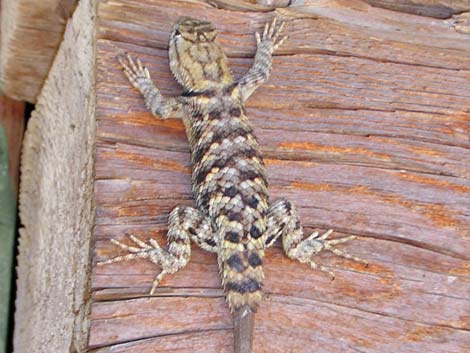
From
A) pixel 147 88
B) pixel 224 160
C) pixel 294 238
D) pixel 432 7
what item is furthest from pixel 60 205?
pixel 432 7

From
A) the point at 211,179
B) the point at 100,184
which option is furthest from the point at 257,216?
the point at 100,184

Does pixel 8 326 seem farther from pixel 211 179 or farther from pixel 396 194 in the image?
pixel 396 194

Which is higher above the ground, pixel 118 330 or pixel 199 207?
pixel 199 207

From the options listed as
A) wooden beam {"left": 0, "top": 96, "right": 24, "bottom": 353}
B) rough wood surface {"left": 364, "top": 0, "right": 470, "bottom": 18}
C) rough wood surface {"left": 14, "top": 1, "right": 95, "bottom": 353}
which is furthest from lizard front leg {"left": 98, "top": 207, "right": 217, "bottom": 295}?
wooden beam {"left": 0, "top": 96, "right": 24, "bottom": 353}

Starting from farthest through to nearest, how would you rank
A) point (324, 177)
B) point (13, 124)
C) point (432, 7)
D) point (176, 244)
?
1. point (13, 124)
2. point (432, 7)
3. point (324, 177)
4. point (176, 244)

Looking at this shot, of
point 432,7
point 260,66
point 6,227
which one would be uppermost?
point 432,7

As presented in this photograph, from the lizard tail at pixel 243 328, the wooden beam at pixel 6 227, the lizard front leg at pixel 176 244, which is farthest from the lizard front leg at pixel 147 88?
the wooden beam at pixel 6 227

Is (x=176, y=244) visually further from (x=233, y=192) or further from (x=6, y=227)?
(x=6, y=227)
